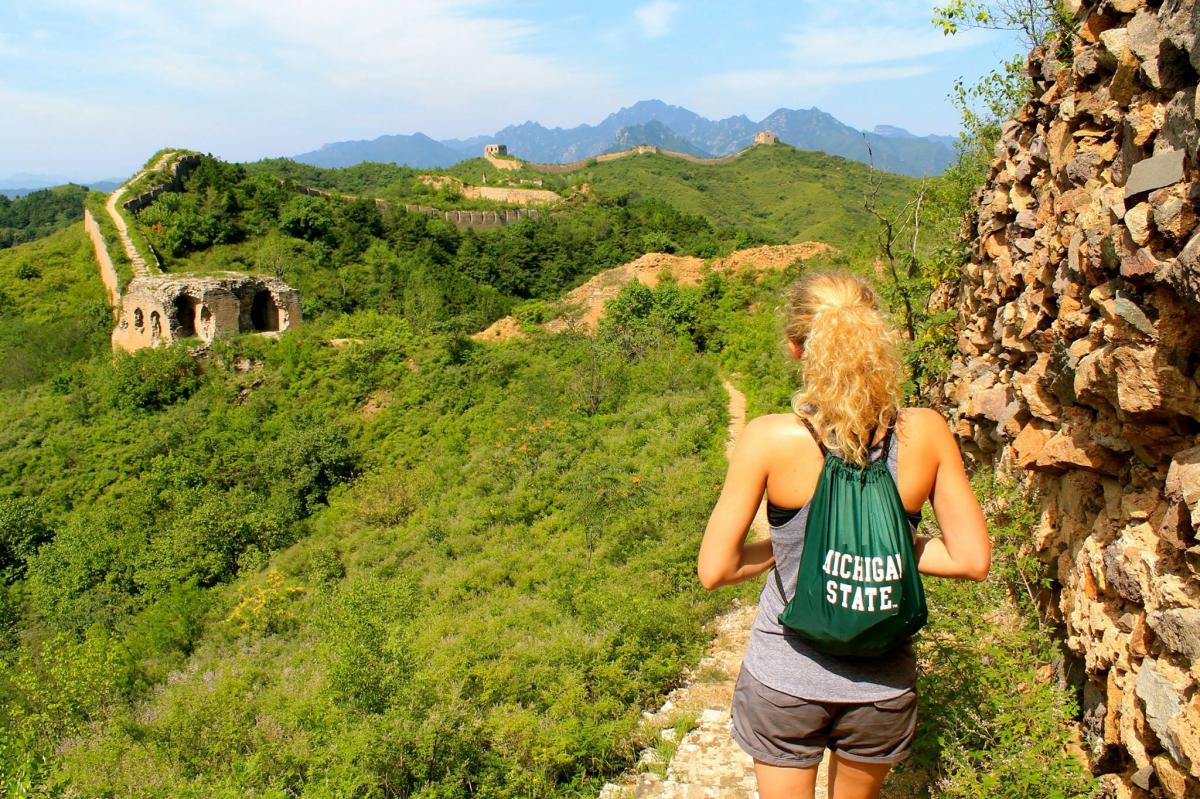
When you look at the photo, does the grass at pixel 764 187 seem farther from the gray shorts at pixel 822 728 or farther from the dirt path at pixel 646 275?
the gray shorts at pixel 822 728

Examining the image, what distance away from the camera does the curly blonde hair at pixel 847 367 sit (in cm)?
156

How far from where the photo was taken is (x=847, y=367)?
1574 millimetres

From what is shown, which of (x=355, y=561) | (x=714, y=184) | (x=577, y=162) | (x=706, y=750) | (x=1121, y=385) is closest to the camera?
(x=1121, y=385)

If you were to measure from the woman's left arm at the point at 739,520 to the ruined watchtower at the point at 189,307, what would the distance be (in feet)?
59.0

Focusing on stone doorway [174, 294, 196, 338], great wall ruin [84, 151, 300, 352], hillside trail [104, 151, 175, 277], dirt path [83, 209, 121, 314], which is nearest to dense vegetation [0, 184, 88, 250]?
hillside trail [104, 151, 175, 277]

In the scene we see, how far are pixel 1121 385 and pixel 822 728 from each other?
172 cm

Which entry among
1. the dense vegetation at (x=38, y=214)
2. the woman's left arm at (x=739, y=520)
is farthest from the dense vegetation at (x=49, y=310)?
the dense vegetation at (x=38, y=214)

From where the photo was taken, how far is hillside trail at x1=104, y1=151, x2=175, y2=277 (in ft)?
66.5

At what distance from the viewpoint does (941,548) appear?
172cm

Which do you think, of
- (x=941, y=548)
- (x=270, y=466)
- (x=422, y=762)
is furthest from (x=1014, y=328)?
(x=270, y=466)

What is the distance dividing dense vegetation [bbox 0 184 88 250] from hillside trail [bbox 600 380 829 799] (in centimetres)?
5474

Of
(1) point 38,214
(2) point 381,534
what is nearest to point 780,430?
(2) point 381,534

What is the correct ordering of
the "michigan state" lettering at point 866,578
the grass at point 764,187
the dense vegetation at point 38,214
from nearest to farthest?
1. the "michigan state" lettering at point 866,578
2. the dense vegetation at point 38,214
3. the grass at point 764,187

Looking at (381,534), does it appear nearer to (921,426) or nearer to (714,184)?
(921,426)
